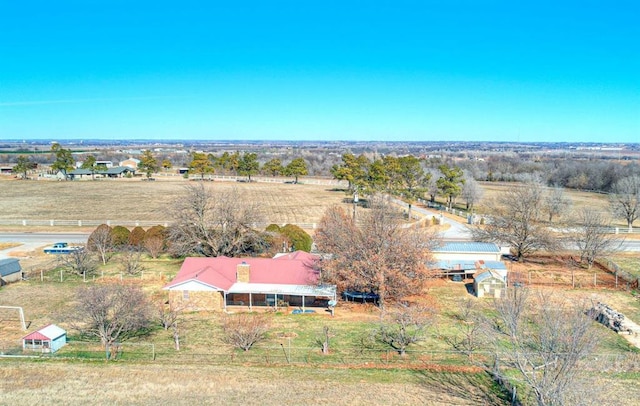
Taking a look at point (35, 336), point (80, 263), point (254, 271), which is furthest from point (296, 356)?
point (80, 263)

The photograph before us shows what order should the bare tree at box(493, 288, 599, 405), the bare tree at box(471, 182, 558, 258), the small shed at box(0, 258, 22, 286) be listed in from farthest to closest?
the bare tree at box(471, 182, 558, 258)
the small shed at box(0, 258, 22, 286)
the bare tree at box(493, 288, 599, 405)

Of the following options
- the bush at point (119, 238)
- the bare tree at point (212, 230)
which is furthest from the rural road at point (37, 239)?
the bare tree at point (212, 230)

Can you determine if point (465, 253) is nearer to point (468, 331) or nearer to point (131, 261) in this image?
point (468, 331)

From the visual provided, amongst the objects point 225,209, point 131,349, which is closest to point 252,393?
point 131,349

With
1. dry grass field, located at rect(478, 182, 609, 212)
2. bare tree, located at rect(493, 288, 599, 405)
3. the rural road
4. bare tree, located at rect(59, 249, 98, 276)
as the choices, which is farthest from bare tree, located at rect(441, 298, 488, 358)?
dry grass field, located at rect(478, 182, 609, 212)

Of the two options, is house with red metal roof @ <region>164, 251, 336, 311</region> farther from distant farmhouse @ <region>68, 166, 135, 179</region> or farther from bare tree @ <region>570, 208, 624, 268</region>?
distant farmhouse @ <region>68, 166, 135, 179</region>
